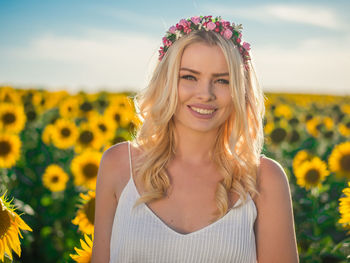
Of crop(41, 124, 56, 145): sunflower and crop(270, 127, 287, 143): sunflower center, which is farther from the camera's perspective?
crop(270, 127, 287, 143): sunflower center

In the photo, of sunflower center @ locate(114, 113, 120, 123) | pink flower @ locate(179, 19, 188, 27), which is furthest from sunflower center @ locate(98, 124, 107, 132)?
pink flower @ locate(179, 19, 188, 27)

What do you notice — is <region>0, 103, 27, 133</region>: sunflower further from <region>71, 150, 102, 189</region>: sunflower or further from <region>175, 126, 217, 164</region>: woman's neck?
<region>175, 126, 217, 164</region>: woman's neck

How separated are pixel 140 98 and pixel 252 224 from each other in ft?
4.46

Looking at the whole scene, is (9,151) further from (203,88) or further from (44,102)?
(203,88)

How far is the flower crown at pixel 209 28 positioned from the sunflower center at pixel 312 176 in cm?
334

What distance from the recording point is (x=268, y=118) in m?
11.0

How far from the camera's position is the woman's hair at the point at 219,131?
3000mm

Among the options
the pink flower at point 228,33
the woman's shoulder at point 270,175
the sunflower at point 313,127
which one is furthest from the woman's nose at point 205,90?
the sunflower at point 313,127

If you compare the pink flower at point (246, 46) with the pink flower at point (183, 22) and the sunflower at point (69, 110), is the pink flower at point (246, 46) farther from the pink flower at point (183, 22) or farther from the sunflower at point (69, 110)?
the sunflower at point (69, 110)

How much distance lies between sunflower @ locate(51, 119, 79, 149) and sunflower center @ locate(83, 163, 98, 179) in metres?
1.60

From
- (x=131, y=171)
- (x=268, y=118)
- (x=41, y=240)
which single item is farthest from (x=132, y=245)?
(x=268, y=118)

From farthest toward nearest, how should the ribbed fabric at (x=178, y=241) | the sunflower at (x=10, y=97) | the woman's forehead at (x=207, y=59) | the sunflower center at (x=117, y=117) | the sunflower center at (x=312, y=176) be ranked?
the sunflower at (x=10, y=97) < the sunflower center at (x=117, y=117) < the sunflower center at (x=312, y=176) < the woman's forehead at (x=207, y=59) < the ribbed fabric at (x=178, y=241)

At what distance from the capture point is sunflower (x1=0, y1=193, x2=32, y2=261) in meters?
2.34

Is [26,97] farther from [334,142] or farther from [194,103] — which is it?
[194,103]
